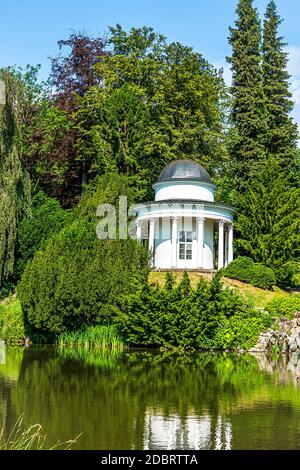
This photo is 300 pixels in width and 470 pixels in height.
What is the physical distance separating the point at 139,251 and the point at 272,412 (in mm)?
17201

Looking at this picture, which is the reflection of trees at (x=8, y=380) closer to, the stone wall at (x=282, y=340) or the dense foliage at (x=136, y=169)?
the dense foliage at (x=136, y=169)

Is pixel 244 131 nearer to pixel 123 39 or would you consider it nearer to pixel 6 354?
pixel 123 39

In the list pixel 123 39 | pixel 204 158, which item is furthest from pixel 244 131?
pixel 123 39

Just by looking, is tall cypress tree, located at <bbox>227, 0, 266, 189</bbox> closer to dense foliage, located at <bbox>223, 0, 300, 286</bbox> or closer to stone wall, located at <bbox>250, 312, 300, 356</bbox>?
dense foliage, located at <bbox>223, 0, 300, 286</bbox>

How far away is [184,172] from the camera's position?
39.1m

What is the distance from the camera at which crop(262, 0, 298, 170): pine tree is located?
45.9 meters

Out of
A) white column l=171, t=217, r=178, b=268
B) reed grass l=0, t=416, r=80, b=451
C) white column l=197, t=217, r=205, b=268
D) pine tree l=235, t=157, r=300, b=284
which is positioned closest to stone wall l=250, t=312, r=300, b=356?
pine tree l=235, t=157, r=300, b=284

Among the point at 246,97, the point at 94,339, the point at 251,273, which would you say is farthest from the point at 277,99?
the point at 94,339

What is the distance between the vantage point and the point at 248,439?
1198 centimetres

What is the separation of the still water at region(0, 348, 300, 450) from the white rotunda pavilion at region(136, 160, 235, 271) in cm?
1391

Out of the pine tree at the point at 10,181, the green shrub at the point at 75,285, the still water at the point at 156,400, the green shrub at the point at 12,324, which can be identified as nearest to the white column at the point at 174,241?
the green shrub at the point at 75,285

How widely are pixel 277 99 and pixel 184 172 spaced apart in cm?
1163

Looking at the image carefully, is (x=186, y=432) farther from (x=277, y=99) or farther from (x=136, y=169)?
(x=277, y=99)
